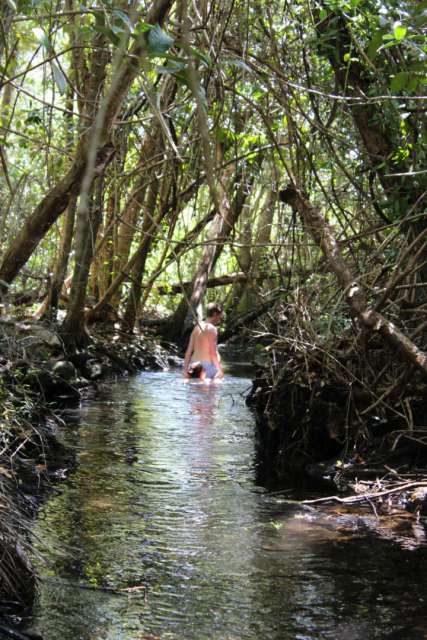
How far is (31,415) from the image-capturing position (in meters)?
6.84

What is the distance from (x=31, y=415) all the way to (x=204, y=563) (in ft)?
9.18

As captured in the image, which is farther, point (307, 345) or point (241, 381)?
point (241, 381)

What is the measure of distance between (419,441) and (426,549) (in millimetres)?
1165

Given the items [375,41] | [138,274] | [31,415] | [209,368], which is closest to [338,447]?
[31,415]

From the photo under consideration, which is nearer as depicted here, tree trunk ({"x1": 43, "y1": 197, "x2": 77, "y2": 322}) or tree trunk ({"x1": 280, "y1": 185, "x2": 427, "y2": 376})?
tree trunk ({"x1": 280, "y1": 185, "x2": 427, "y2": 376})

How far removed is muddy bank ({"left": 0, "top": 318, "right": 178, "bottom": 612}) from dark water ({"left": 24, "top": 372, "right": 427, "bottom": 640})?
0.17 metres

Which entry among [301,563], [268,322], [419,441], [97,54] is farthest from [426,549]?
[97,54]

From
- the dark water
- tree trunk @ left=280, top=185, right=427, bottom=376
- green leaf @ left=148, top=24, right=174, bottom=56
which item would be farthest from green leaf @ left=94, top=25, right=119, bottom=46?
tree trunk @ left=280, top=185, right=427, bottom=376

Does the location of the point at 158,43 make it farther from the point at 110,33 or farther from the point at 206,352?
the point at 206,352

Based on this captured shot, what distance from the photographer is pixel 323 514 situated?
5.57 meters

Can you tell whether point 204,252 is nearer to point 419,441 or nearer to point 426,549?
point 419,441

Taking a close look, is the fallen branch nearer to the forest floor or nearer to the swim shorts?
the forest floor

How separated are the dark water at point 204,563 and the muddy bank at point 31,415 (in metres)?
0.17

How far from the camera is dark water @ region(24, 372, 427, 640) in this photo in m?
3.69
